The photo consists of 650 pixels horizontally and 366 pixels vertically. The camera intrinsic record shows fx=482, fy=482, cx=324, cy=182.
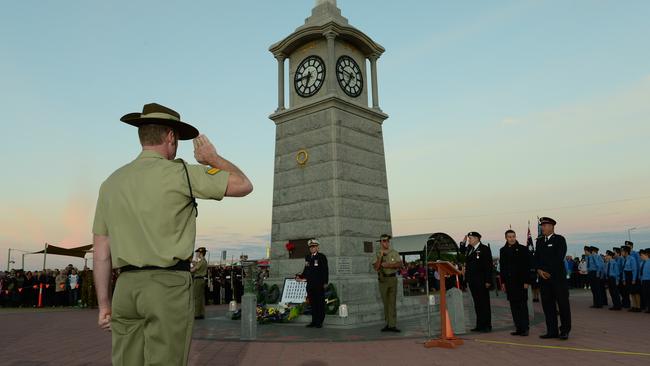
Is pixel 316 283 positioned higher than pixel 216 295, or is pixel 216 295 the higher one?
pixel 316 283

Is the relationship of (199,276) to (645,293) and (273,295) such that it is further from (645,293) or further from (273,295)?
(645,293)

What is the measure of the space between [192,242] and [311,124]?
1148cm

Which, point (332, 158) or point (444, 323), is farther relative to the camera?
point (332, 158)

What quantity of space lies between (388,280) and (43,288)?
19.4 meters

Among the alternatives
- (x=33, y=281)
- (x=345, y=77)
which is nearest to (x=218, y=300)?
(x=33, y=281)

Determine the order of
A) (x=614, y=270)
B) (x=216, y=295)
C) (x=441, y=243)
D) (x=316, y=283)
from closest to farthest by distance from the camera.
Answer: (x=316, y=283), (x=614, y=270), (x=216, y=295), (x=441, y=243)

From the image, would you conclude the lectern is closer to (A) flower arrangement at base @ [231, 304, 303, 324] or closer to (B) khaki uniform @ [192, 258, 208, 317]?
(A) flower arrangement at base @ [231, 304, 303, 324]

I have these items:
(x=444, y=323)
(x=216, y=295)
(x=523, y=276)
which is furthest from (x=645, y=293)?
(x=216, y=295)

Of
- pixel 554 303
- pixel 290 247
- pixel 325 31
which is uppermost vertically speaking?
pixel 325 31

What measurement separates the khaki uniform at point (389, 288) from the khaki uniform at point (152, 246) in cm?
803

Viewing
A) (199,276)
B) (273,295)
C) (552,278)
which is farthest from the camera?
(199,276)

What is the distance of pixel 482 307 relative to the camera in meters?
10.1

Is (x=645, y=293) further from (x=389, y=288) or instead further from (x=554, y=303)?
(x=389, y=288)

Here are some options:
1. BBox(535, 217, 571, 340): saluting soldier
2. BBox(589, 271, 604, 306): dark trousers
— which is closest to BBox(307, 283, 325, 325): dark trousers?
BBox(535, 217, 571, 340): saluting soldier
